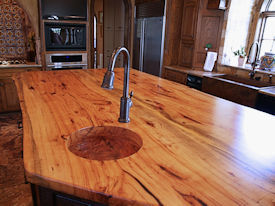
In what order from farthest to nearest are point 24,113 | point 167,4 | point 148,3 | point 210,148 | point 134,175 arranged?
point 148,3
point 167,4
point 24,113
point 210,148
point 134,175

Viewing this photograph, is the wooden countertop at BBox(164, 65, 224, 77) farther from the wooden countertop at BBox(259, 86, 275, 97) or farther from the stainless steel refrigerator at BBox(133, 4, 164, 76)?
the wooden countertop at BBox(259, 86, 275, 97)

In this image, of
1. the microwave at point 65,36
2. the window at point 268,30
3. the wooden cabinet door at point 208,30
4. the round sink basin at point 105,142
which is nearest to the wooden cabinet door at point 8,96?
the microwave at point 65,36

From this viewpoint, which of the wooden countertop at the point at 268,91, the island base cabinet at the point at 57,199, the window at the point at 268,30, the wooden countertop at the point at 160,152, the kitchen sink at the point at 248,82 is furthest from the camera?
the window at the point at 268,30

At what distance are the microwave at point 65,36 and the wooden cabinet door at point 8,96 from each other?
83cm

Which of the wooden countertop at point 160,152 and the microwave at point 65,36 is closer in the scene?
the wooden countertop at point 160,152

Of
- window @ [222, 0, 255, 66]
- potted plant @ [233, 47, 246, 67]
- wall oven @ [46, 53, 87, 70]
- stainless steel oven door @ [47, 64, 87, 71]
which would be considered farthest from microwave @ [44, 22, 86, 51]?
potted plant @ [233, 47, 246, 67]

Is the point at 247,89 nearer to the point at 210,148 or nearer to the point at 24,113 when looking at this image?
the point at 210,148

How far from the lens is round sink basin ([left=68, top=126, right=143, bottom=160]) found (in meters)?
1.25

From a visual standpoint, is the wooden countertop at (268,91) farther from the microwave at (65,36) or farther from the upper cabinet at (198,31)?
the microwave at (65,36)

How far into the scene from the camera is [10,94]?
374cm

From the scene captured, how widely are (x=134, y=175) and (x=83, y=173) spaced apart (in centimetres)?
20

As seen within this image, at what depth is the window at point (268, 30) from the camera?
3.77 metres

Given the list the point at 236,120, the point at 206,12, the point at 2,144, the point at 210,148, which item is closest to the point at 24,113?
the point at 210,148

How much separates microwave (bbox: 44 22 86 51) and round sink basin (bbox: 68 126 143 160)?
2999 millimetres
